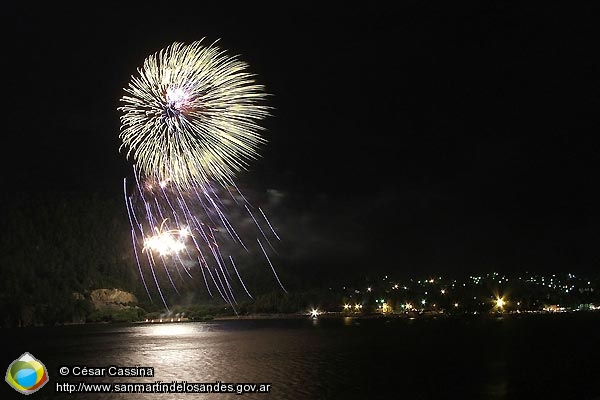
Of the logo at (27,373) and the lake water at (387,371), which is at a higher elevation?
the logo at (27,373)

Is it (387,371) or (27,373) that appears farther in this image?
(387,371)

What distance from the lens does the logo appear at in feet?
101

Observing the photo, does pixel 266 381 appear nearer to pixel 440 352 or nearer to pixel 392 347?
pixel 440 352

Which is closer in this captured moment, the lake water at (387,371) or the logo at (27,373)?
the logo at (27,373)

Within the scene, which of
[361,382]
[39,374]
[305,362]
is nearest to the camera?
[39,374]

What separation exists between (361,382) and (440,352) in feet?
85.1

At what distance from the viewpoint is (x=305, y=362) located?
191 ft

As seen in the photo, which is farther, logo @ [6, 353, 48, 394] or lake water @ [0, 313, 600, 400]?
lake water @ [0, 313, 600, 400]

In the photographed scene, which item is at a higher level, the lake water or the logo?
the logo

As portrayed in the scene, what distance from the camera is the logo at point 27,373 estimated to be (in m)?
30.8

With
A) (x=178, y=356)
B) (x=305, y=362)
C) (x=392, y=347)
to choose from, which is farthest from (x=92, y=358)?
(x=392, y=347)

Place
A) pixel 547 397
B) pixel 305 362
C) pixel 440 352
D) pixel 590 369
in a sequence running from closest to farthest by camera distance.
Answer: pixel 547 397, pixel 590 369, pixel 305 362, pixel 440 352

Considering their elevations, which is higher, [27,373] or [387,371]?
[27,373]

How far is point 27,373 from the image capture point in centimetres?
3325
